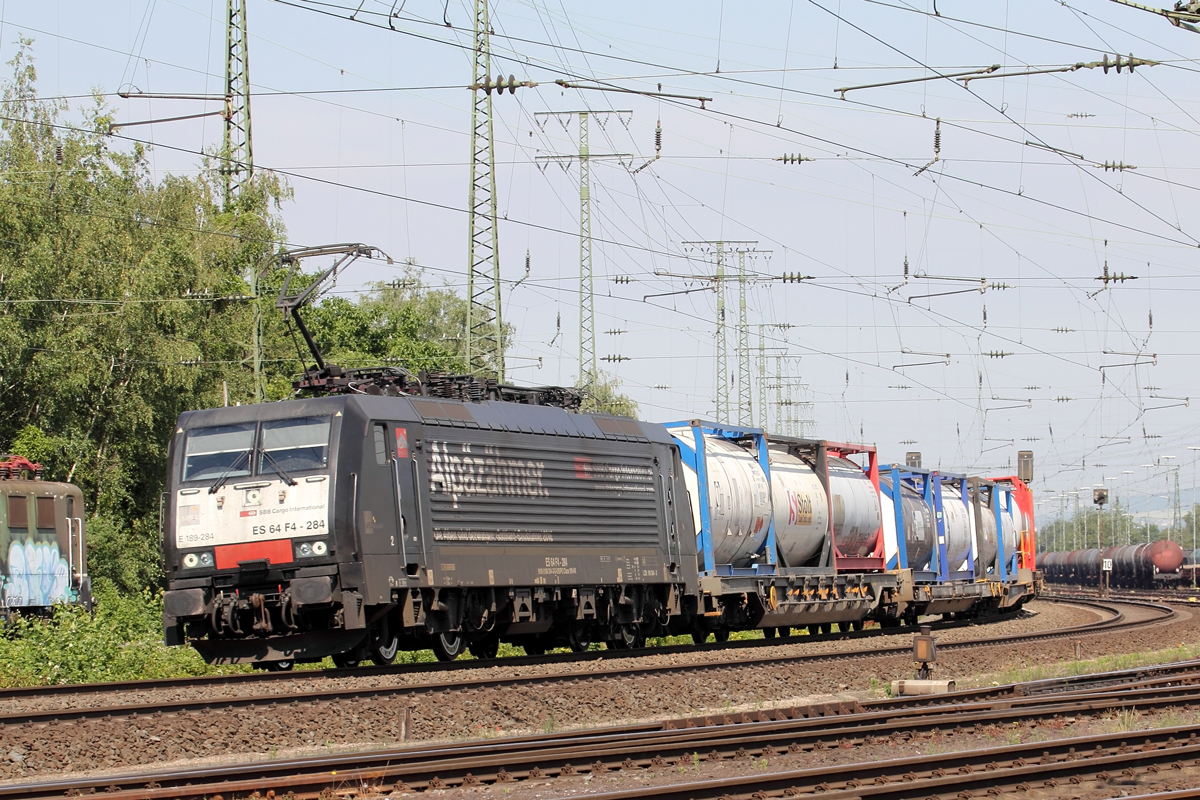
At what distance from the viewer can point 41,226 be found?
3641 centimetres

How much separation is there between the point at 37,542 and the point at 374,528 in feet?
45.1

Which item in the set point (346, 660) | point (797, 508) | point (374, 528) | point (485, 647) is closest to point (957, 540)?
point (797, 508)

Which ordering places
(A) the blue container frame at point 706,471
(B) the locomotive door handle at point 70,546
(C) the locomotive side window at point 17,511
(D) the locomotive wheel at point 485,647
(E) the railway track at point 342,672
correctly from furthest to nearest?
(B) the locomotive door handle at point 70,546
(C) the locomotive side window at point 17,511
(A) the blue container frame at point 706,471
(D) the locomotive wheel at point 485,647
(E) the railway track at point 342,672

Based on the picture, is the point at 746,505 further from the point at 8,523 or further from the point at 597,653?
the point at 8,523

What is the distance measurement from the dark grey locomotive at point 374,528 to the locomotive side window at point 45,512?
37.1 ft

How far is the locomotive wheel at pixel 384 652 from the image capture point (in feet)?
62.5

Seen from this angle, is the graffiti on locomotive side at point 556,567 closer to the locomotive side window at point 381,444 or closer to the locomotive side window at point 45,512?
the locomotive side window at point 381,444

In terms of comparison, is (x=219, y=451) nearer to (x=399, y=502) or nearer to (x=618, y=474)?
(x=399, y=502)

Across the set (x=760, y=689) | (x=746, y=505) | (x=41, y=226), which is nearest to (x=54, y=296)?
(x=41, y=226)

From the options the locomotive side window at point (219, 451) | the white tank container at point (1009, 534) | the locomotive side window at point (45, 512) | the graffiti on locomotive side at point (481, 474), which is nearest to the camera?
the locomotive side window at point (219, 451)

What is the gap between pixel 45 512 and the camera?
93.0 feet

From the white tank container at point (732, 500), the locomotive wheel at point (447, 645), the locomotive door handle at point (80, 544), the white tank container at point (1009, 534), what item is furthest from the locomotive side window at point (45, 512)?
the white tank container at point (1009, 534)

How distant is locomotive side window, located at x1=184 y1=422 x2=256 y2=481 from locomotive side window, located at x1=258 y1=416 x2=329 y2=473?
0.89 feet

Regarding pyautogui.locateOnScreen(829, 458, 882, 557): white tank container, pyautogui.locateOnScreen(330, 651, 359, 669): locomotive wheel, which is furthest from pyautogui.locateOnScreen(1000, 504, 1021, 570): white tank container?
pyautogui.locateOnScreen(330, 651, 359, 669): locomotive wheel
